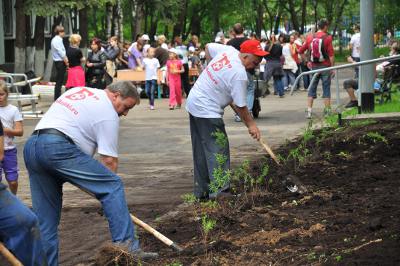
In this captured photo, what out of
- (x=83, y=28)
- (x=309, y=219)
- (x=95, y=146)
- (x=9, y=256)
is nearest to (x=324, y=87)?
(x=309, y=219)

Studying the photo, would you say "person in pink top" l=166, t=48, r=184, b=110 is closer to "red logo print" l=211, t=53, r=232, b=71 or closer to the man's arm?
"red logo print" l=211, t=53, r=232, b=71

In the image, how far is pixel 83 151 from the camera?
7586 mm

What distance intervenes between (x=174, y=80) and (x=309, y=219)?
1768 centimetres

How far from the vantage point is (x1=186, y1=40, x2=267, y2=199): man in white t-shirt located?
35.2 ft

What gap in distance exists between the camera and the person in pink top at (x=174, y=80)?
26078mm

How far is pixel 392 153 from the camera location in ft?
42.3

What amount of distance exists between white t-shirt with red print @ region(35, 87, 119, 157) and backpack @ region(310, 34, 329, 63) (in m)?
13.7

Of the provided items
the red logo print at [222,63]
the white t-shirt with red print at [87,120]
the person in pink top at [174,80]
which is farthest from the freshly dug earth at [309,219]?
the person in pink top at [174,80]

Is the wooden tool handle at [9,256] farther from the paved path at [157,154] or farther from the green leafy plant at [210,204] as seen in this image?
the green leafy plant at [210,204]

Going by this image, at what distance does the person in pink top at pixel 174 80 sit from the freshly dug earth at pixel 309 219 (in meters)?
12.8

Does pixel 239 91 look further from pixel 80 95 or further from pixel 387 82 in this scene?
pixel 387 82

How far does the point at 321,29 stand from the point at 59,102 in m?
14.6

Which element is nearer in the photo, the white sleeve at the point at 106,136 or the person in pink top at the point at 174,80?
the white sleeve at the point at 106,136

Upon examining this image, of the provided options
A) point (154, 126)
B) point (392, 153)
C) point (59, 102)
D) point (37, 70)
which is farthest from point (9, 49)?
point (59, 102)
